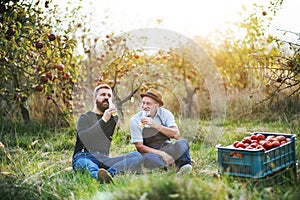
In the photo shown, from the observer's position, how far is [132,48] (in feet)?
23.7

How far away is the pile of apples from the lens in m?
3.52

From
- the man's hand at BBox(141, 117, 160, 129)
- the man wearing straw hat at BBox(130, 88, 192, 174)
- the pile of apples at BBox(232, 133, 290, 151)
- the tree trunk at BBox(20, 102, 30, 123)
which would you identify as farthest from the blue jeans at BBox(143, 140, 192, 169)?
the tree trunk at BBox(20, 102, 30, 123)

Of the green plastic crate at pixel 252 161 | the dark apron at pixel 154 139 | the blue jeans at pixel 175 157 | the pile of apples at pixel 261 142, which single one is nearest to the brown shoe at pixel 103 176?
the blue jeans at pixel 175 157

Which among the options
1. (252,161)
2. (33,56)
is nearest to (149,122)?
(252,161)

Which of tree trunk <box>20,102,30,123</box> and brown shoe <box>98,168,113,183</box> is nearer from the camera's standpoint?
brown shoe <box>98,168,113,183</box>

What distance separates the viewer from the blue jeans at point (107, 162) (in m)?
4.15

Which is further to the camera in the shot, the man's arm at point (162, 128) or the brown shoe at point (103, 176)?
the man's arm at point (162, 128)

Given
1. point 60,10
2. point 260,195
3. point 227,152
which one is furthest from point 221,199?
point 60,10

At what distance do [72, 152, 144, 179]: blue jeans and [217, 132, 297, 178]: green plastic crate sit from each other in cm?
109

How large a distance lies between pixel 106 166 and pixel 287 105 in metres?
4.45

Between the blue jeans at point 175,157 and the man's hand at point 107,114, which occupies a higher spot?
the man's hand at point 107,114

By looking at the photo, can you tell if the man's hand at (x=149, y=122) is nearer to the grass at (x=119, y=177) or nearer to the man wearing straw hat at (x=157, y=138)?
the man wearing straw hat at (x=157, y=138)

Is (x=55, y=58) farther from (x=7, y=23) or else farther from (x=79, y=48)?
(x=79, y=48)

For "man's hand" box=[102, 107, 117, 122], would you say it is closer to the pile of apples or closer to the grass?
the grass
